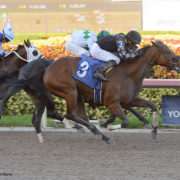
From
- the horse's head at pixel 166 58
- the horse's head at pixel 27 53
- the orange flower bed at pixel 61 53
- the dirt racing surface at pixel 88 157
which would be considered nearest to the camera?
the dirt racing surface at pixel 88 157

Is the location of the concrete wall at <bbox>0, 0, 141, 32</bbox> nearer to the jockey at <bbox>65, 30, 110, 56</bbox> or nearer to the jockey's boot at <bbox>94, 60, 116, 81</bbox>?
the jockey at <bbox>65, 30, 110, 56</bbox>

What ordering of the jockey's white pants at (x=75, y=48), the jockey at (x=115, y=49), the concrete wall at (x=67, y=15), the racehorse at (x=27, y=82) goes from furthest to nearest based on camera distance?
the concrete wall at (x=67, y=15)
the jockey's white pants at (x=75, y=48)
the racehorse at (x=27, y=82)
the jockey at (x=115, y=49)

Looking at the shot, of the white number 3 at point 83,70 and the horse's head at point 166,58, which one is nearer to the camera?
the white number 3 at point 83,70

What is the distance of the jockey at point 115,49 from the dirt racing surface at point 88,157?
1039 mm

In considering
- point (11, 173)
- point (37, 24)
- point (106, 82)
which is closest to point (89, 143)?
point (106, 82)

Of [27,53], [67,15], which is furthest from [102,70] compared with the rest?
[67,15]

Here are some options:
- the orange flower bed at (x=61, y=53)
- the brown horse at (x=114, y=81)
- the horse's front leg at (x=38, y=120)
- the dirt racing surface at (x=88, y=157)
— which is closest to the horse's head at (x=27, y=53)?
the brown horse at (x=114, y=81)

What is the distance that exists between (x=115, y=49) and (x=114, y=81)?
0.47 meters

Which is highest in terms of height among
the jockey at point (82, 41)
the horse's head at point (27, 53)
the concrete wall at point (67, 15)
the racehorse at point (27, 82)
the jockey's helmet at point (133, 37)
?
the jockey's helmet at point (133, 37)

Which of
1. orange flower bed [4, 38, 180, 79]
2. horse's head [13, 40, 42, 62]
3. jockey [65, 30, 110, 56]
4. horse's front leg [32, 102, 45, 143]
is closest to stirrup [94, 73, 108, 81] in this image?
jockey [65, 30, 110, 56]

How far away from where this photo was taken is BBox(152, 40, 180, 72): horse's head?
927 centimetres

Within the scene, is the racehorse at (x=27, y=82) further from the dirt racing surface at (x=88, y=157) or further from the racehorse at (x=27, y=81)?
the dirt racing surface at (x=88, y=157)

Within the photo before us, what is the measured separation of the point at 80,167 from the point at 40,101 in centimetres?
259

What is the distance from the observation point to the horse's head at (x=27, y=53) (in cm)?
988
